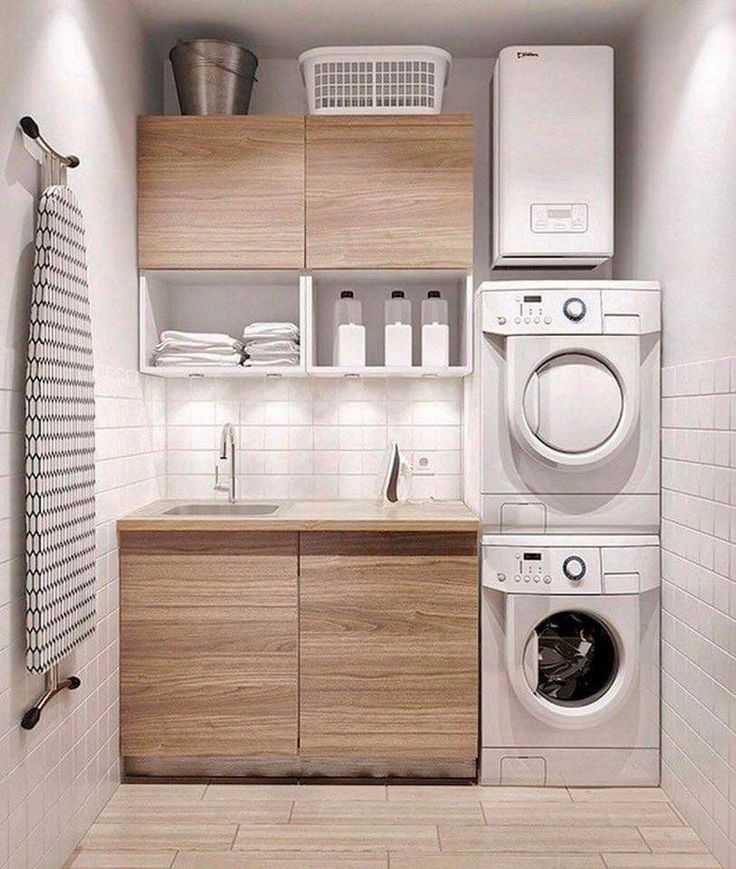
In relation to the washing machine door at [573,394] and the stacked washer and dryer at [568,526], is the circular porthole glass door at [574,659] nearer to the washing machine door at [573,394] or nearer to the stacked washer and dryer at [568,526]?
the stacked washer and dryer at [568,526]

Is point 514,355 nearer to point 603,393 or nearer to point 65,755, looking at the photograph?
point 603,393

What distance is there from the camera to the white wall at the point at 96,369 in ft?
7.22

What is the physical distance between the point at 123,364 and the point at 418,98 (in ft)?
4.54

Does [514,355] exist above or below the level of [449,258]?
below

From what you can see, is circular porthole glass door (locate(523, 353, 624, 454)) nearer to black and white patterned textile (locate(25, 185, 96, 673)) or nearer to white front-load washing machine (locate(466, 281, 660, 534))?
white front-load washing machine (locate(466, 281, 660, 534))

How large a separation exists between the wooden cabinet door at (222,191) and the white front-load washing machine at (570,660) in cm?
129

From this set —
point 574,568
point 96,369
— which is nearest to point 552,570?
point 574,568

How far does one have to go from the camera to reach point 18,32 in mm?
2254

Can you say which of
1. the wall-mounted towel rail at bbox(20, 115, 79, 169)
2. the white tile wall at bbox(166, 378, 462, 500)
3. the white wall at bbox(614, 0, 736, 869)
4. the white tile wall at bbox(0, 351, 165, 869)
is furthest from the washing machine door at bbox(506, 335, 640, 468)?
the wall-mounted towel rail at bbox(20, 115, 79, 169)

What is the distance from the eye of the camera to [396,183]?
3316mm

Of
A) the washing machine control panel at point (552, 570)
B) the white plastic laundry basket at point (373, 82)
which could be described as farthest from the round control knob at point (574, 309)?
the white plastic laundry basket at point (373, 82)

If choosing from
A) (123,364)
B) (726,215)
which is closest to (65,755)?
(123,364)

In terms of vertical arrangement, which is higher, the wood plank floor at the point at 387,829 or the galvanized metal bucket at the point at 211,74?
the galvanized metal bucket at the point at 211,74

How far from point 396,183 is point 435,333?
1.80 feet
